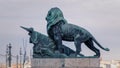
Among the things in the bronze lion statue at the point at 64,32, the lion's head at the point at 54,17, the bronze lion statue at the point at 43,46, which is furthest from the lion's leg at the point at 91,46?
the lion's head at the point at 54,17

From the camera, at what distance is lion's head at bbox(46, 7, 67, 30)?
2884cm

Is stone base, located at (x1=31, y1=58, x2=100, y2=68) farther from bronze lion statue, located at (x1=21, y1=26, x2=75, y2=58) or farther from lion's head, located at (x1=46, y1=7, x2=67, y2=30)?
lion's head, located at (x1=46, y1=7, x2=67, y2=30)

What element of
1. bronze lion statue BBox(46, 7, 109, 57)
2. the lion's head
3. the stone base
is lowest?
the stone base

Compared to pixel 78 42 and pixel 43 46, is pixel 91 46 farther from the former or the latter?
pixel 43 46

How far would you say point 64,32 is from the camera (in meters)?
28.6

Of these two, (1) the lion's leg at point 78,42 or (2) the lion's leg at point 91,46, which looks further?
(2) the lion's leg at point 91,46

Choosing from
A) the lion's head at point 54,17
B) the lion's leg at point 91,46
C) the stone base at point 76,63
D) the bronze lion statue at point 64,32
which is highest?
the lion's head at point 54,17

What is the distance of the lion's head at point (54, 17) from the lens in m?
28.8

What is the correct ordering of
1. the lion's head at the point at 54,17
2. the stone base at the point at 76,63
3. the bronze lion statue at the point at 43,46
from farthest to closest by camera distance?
the lion's head at the point at 54,17
the bronze lion statue at the point at 43,46
the stone base at the point at 76,63

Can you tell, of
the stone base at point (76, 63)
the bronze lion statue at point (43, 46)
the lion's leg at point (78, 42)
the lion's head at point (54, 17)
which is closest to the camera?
the stone base at point (76, 63)

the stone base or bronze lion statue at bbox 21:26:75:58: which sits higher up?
bronze lion statue at bbox 21:26:75:58

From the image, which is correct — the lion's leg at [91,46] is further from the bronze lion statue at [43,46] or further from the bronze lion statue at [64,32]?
the bronze lion statue at [43,46]

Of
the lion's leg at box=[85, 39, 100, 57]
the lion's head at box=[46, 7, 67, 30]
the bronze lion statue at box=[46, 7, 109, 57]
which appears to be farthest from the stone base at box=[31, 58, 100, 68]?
the lion's head at box=[46, 7, 67, 30]

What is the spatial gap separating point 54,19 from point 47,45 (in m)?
1.39
